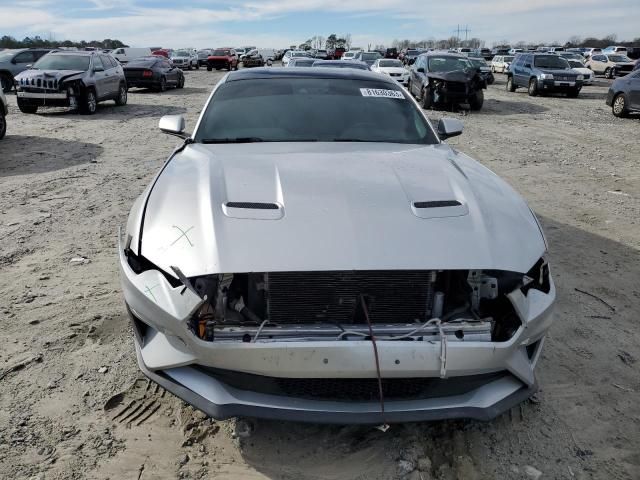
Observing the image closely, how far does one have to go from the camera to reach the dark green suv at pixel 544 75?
65.8 feet

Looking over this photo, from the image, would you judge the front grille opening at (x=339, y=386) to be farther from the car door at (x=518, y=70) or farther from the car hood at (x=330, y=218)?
the car door at (x=518, y=70)

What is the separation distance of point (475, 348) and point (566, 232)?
3.98m

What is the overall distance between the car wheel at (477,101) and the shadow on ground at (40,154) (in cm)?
1071

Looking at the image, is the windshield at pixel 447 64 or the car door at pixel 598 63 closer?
the windshield at pixel 447 64

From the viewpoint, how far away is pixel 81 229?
5.38 m

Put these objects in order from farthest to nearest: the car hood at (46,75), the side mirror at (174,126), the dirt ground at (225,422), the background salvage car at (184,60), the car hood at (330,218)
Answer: the background salvage car at (184,60) → the car hood at (46,75) → the side mirror at (174,126) → the dirt ground at (225,422) → the car hood at (330,218)

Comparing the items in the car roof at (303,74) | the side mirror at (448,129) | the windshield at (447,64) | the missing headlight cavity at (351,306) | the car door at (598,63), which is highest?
the car roof at (303,74)

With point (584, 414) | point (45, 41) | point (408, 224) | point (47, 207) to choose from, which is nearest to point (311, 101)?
point (408, 224)

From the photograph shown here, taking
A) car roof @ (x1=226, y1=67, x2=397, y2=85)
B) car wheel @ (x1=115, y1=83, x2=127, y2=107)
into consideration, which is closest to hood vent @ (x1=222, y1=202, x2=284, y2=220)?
car roof @ (x1=226, y1=67, x2=397, y2=85)

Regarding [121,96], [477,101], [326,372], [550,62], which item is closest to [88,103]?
[121,96]

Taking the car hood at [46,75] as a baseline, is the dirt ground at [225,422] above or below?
below

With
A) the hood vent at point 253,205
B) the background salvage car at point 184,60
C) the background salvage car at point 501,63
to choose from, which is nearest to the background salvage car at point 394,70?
the hood vent at point 253,205

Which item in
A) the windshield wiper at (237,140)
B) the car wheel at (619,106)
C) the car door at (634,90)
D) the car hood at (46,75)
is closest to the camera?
the windshield wiper at (237,140)

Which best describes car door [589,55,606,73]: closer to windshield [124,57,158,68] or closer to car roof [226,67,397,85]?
windshield [124,57,158,68]
